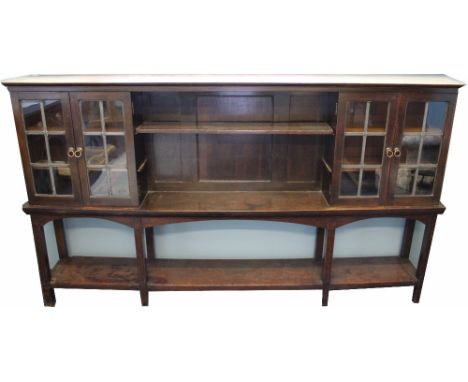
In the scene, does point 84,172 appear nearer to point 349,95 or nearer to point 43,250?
point 43,250

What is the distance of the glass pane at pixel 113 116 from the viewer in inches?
103

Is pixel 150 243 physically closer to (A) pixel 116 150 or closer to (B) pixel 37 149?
(A) pixel 116 150

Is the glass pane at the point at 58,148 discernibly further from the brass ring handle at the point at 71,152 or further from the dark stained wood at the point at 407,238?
the dark stained wood at the point at 407,238

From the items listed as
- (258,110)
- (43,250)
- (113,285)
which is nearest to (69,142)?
(43,250)

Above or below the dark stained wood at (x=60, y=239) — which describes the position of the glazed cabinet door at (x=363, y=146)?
above

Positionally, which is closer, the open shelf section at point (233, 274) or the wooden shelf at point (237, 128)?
the wooden shelf at point (237, 128)

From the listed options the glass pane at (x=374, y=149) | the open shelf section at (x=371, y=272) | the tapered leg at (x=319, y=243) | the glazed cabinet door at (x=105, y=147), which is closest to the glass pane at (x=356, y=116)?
the glass pane at (x=374, y=149)

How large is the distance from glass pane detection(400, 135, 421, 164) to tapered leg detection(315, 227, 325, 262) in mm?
822

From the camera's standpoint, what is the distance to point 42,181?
9.18 feet

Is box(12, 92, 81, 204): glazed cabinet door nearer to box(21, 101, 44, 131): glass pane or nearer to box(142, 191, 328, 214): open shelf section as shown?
box(21, 101, 44, 131): glass pane

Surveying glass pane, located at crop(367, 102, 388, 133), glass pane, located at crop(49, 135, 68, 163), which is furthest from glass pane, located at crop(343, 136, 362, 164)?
glass pane, located at crop(49, 135, 68, 163)

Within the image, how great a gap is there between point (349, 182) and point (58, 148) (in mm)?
1956

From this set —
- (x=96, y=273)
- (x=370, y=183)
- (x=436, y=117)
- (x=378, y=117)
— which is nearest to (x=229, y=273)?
(x=96, y=273)

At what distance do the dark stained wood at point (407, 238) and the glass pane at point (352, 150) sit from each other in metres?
0.87
